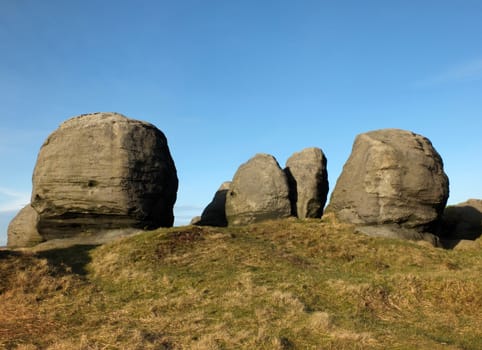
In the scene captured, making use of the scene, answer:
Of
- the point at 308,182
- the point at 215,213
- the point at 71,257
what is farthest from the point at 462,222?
the point at 71,257

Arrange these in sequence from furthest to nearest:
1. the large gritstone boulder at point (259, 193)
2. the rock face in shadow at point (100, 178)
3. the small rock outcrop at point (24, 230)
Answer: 1. the small rock outcrop at point (24, 230)
2. the large gritstone boulder at point (259, 193)
3. the rock face in shadow at point (100, 178)

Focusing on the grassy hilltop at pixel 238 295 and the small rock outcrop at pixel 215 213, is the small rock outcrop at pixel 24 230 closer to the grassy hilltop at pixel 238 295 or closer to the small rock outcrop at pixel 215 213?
the grassy hilltop at pixel 238 295

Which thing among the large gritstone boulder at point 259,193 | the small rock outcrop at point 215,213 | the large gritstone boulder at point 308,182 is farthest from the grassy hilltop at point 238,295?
the small rock outcrop at point 215,213

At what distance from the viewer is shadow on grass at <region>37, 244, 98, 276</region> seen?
1464cm

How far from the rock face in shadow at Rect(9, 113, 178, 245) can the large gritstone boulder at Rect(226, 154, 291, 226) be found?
13.9 feet

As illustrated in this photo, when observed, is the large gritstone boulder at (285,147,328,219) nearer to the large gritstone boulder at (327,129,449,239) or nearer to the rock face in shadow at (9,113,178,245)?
the large gritstone boulder at (327,129,449,239)

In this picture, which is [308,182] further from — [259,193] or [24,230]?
[24,230]

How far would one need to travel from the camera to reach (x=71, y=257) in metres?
16.4

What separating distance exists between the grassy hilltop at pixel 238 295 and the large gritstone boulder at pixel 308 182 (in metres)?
5.34

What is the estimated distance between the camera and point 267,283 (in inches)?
485

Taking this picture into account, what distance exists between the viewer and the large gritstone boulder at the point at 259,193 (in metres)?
22.8

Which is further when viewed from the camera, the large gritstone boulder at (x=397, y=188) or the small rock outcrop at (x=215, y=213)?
the small rock outcrop at (x=215, y=213)

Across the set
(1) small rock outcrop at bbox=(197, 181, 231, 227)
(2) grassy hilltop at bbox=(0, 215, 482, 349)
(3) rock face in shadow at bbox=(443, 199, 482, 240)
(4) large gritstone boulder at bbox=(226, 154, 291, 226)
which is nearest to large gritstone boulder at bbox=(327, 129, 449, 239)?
(2) grassy hilltop at bbox=(0, 215, 482, 349)

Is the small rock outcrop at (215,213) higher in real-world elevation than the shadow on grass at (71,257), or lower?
higher
